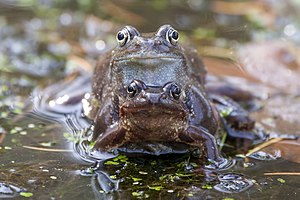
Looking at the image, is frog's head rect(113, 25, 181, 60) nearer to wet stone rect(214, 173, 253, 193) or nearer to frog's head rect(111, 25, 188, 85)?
frog's head rect(111, 25, 188, 85)

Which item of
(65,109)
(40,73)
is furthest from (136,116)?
(40,73)

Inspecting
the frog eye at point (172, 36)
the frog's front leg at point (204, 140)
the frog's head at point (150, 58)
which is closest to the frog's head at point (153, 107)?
the frog's head at point (150, 58)

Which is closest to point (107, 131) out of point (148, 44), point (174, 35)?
point (148, 44)

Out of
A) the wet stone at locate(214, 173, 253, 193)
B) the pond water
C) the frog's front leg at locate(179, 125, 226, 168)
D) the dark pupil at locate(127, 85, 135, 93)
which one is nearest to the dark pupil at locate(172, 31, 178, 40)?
the dark pupil at locate(127, 85, 135, 93)

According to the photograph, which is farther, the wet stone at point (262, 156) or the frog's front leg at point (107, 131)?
the wet stone at point (262, 156)

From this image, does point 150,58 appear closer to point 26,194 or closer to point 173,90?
point 173,90

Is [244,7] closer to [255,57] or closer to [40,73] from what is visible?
[255,57]

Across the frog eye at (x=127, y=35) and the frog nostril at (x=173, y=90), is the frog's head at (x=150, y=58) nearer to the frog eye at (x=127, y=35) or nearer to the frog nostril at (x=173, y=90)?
the frog eye at (x=127, y=35)
